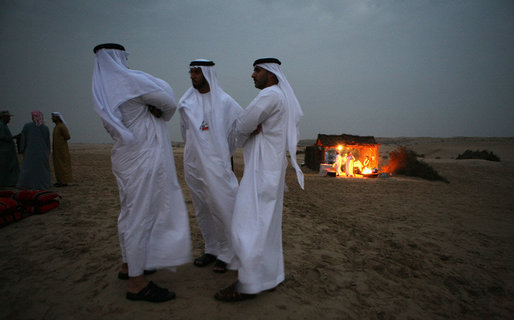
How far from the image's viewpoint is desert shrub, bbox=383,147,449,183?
492 inches

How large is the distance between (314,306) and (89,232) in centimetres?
335

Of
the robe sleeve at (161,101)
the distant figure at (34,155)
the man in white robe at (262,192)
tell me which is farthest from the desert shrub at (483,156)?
the distant figure at (34,155)

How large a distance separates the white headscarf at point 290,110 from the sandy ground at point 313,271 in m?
1.13

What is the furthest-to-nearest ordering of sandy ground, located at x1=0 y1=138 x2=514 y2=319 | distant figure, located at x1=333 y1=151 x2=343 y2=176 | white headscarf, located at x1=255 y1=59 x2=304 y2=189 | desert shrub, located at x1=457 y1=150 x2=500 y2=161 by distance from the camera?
desert shrub, located at x1=457 y1=150 x2=500 y2=161 → distant figure, located at x1=333 y1=151 x2=343 y2=176 → white headscarf, located at x1=255 y1=59 x2=304 y2=189 → sandy ground, located at x1=0 y1=138 x2=514 y2=319

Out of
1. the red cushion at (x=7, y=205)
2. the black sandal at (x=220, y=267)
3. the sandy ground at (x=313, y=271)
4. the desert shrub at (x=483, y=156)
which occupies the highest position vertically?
the desert shrub at (x=483, y=156)

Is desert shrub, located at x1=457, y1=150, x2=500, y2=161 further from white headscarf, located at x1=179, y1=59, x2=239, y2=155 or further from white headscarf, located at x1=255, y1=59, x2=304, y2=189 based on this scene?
white headscarf, located at x1=179, y1=59, x2=239, y2=155

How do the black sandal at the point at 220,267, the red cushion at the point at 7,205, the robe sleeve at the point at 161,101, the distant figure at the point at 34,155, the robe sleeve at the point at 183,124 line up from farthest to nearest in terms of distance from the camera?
the distant figure at the point at 34,155 → the red cushion at the point at 7,205 → the robe sleeve at the point at 183,124 → the black sandal at the point at 220,267 → the robe sleeve at the point at 161,101

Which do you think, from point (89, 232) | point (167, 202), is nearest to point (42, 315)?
point (167, 202)

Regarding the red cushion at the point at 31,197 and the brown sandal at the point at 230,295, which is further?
the red cushion at the point at 31,197

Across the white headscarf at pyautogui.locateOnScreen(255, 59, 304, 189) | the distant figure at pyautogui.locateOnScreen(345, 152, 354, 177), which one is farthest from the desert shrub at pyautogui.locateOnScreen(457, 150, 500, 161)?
the white headscarf at pyautogui.locateOnScreen(255, 59, 304, 189)

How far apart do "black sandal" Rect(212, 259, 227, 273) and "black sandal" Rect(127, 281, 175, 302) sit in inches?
23.6

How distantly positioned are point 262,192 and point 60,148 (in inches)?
287

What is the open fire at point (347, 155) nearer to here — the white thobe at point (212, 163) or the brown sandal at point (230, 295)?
the white thobe at point (212, 163)

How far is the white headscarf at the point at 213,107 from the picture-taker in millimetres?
2676
